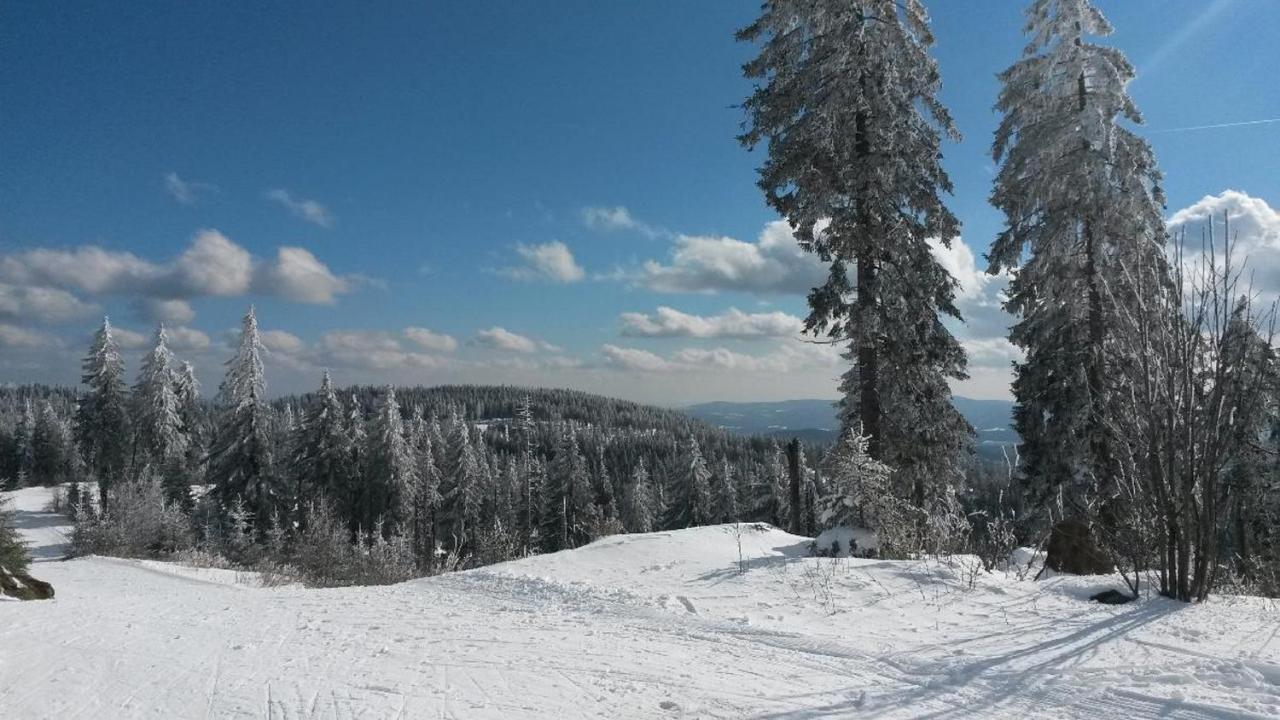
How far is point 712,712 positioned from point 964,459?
47.0 feet

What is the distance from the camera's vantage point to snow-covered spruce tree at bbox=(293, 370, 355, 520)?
1417 inches

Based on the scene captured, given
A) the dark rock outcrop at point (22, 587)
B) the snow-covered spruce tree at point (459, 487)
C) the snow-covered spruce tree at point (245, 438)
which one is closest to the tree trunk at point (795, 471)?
the dark rock outcrop at point (22, 587)

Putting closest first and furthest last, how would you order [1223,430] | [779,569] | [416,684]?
1. [416,684]
2. [1223,430]
3. [779,569]

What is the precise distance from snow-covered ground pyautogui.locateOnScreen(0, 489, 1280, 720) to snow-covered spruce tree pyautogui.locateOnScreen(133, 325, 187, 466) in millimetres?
36929

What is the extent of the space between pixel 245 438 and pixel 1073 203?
33.0 m

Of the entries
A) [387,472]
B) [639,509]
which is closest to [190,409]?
[387,472]

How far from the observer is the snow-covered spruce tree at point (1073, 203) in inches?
506

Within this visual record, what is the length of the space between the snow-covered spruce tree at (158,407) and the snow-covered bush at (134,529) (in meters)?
11.0

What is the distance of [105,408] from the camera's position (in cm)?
3812

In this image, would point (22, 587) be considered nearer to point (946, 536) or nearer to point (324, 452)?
point (946, 536)

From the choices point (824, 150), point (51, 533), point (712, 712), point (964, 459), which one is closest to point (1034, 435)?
point (964, 459)

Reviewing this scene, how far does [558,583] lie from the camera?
745cm

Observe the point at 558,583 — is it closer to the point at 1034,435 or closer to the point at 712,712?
the point at 712,712

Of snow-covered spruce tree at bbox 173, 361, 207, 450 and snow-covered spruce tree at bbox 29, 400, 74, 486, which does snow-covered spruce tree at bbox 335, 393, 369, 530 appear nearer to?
snow-covered spruce tree at bbox 173, 361, 207, 450
